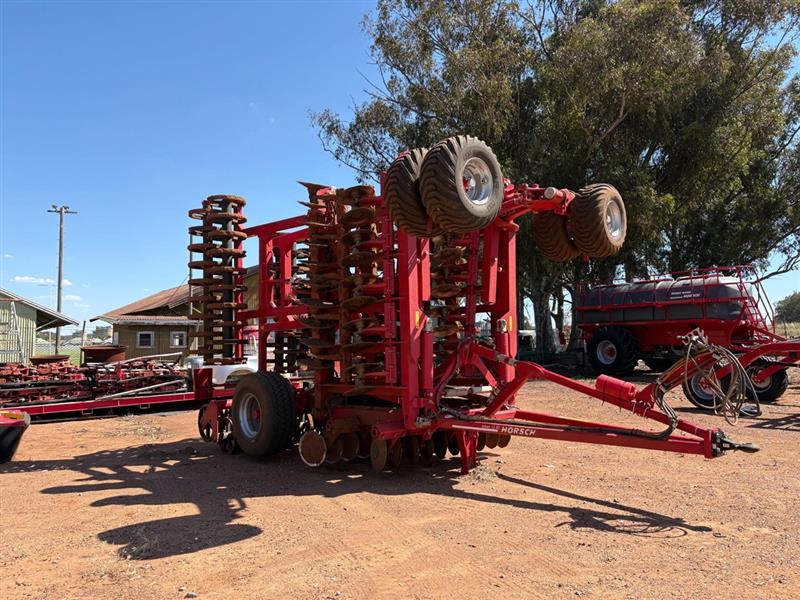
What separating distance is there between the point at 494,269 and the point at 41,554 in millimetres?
4959

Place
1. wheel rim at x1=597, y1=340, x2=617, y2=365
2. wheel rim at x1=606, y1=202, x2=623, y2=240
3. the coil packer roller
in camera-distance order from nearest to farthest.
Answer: the coil packer roller < wheel rim at x1=606, y1=202, x2=623, y2=240 < wheel rim at x1=597, y1=340, x2=617, y2=365

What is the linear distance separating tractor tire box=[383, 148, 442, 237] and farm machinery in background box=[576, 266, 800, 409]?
380 inches

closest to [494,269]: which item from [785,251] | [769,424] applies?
[769,424]

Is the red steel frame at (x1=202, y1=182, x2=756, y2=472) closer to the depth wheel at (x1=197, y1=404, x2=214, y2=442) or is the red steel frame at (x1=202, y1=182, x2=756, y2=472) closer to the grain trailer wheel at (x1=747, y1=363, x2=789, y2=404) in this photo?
the depth wheel at (x1=197, y1=404, x2=214, y2=442)

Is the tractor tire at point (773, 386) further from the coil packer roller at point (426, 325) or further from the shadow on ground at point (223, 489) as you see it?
the shadow on ground at point (223, 489)

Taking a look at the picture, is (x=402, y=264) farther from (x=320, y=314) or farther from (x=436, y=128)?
(x=436, y=128)

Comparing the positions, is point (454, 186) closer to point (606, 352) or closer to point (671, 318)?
point (671, 318)

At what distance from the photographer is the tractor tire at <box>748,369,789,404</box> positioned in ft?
40.8

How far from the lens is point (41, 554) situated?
461 centimetres

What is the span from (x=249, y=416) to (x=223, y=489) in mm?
1698

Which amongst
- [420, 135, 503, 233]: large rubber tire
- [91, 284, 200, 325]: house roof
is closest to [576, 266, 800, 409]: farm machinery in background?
[420, 135, 503, 233]: large rubber tire

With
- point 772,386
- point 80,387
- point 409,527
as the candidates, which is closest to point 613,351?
point 772,386

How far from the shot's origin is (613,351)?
1866 cm

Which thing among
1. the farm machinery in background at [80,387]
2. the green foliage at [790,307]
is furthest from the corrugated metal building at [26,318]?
the green foliage at [790,307]
